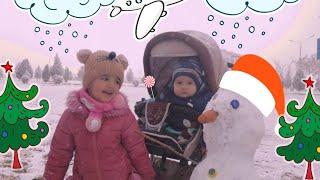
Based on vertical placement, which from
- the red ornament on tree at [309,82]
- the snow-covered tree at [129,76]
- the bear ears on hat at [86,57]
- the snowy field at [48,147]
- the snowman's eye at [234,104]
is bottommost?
the snowy field at [48,147]

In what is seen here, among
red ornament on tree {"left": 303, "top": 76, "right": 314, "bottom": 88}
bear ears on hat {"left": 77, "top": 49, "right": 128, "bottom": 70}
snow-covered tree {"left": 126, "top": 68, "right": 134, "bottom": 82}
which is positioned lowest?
snow-covered tree {"left": 126, "top": 68, "right": 134, "bottom": 82}

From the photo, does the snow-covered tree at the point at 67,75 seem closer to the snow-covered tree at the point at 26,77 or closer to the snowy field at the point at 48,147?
the snowy field at the point at 48,147

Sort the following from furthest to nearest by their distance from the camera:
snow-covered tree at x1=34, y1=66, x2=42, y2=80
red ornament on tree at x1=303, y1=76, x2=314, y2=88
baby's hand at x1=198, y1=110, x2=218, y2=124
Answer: snow-covered tree at x1=34, y1=66, x2=42, y2=80 → red ornament on tree at x1=303, y1=76, x2=314, y2=88 → baby's hand at x1=198, y1=110, x2=218, y2=124

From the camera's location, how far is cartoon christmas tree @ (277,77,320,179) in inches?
98.3

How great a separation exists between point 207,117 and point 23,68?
1011 mm

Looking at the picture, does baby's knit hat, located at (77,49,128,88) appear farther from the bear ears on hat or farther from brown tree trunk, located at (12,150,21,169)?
brown tree trunk, located at (12,150,21,169)

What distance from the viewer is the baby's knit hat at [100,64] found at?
233 centimetres

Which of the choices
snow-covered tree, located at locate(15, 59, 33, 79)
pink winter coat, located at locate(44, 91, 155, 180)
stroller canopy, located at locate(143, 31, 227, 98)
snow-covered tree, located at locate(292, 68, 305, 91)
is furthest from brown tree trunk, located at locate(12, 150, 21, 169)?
snow-covered tree, located at locate(292, 68, 305, 91)

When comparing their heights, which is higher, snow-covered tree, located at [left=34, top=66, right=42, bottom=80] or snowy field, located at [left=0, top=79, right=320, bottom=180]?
snow-covered tree, located at [left=34, top=66, right=42, bottom=80]

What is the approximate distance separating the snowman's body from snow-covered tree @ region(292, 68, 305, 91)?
0.29m

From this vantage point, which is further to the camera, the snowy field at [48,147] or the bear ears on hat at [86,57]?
the snowy field at [48,147]

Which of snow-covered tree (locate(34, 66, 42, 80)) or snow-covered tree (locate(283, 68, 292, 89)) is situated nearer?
snow-covered tree (locate(283, 68, 292, 89))

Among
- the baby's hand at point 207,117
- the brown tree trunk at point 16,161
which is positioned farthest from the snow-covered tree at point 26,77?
the baby's hand at point 207,117

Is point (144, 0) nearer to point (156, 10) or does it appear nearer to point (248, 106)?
point (156, 10)
